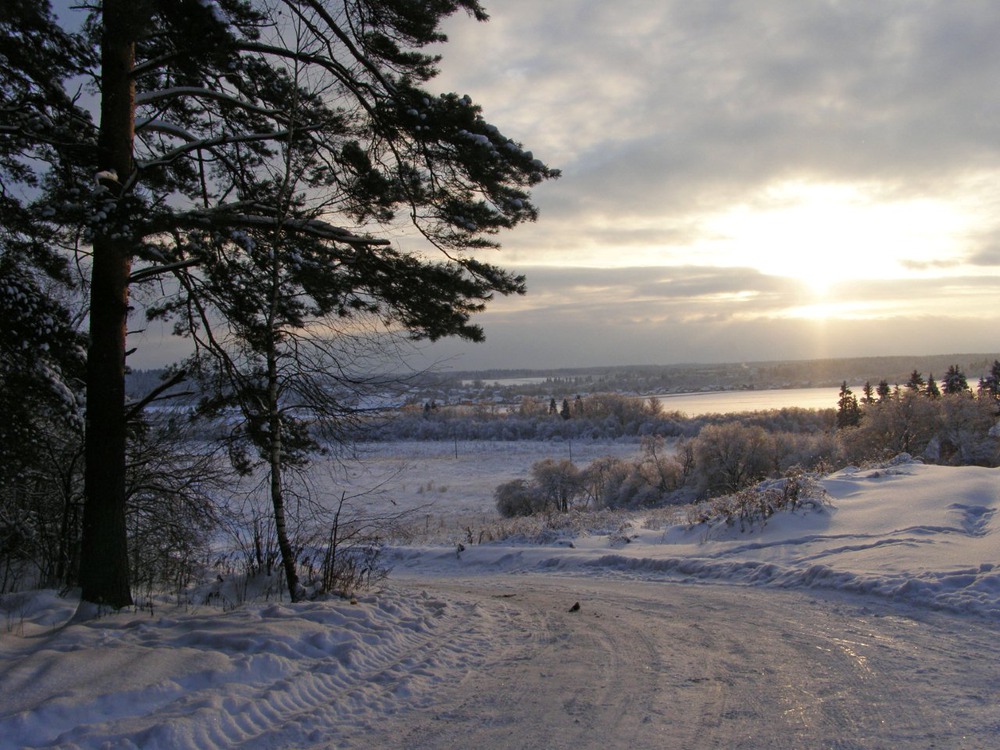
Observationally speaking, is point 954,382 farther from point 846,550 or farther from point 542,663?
point 542,663

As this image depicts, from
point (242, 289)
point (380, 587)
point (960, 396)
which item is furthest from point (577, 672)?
point (960, 396)

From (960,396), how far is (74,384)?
51139 millimetres

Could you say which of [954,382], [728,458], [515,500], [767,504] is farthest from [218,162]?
[954,382]

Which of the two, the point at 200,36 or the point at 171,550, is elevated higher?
the point at 200,36

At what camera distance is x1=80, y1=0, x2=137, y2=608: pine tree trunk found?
21.0ft

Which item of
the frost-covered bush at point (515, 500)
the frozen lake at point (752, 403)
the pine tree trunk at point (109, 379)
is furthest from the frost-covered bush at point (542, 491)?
the frozen lake at point (752, 403)

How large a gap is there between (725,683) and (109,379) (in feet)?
20.8

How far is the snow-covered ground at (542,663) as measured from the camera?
4086mm

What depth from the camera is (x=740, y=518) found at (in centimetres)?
1232

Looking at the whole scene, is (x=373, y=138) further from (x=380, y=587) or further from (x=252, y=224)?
(x=380, y=587)

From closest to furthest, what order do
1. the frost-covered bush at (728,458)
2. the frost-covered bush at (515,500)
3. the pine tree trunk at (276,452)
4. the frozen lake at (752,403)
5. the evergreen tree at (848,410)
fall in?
the pine tree trunk at (276,452), the frost-covered bush at (515,500), the frost-covered bush at (728,458), the evergreen tree at (848,410), the frozen lake at (752,403)

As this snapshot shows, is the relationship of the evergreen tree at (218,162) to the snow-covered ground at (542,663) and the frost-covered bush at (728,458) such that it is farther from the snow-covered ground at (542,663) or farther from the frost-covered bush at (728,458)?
the frost-covered bush at (728,458)

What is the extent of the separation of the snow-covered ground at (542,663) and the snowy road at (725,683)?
0.02m

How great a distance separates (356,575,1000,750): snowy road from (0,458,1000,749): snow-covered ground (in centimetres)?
2
